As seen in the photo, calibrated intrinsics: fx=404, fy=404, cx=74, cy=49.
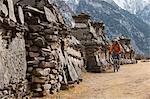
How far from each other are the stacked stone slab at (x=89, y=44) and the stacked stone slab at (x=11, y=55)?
1103cm

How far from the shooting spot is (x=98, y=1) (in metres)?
135

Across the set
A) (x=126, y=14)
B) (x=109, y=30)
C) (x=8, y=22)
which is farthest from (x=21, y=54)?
(x=126, y=14)

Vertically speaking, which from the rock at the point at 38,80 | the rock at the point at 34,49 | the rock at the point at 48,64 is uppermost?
the rock at the point at 34,49

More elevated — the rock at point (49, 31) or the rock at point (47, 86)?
the rock at point (49, 31)

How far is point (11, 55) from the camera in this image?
11.8 meters

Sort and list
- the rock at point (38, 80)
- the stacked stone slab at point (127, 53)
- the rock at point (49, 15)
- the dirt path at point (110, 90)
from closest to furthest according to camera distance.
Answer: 1. the rock at point (38, 80)
2. the dirt path at point (110, 90)
3. the rock at point (49, 15)
4. the stacked stone slab at point (127, 53)

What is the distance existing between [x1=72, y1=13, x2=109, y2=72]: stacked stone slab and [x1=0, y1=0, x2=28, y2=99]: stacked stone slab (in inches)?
434

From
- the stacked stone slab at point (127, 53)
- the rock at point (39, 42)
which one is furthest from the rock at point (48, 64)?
the stacked stone slab at point (127, 53)

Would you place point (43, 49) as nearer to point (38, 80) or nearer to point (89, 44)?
point (38, 80)

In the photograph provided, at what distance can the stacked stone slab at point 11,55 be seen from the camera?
1116cm

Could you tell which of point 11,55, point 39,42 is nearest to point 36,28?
point 39,42

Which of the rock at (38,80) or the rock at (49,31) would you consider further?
the rock at (49,31)

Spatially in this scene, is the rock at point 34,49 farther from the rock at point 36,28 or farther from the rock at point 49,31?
the rock at point 49,31

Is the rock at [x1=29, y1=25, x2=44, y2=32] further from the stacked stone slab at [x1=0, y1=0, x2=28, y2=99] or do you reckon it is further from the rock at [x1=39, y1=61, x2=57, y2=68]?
the rock at [x1=39, y1=61, x2=57, y2=68]
